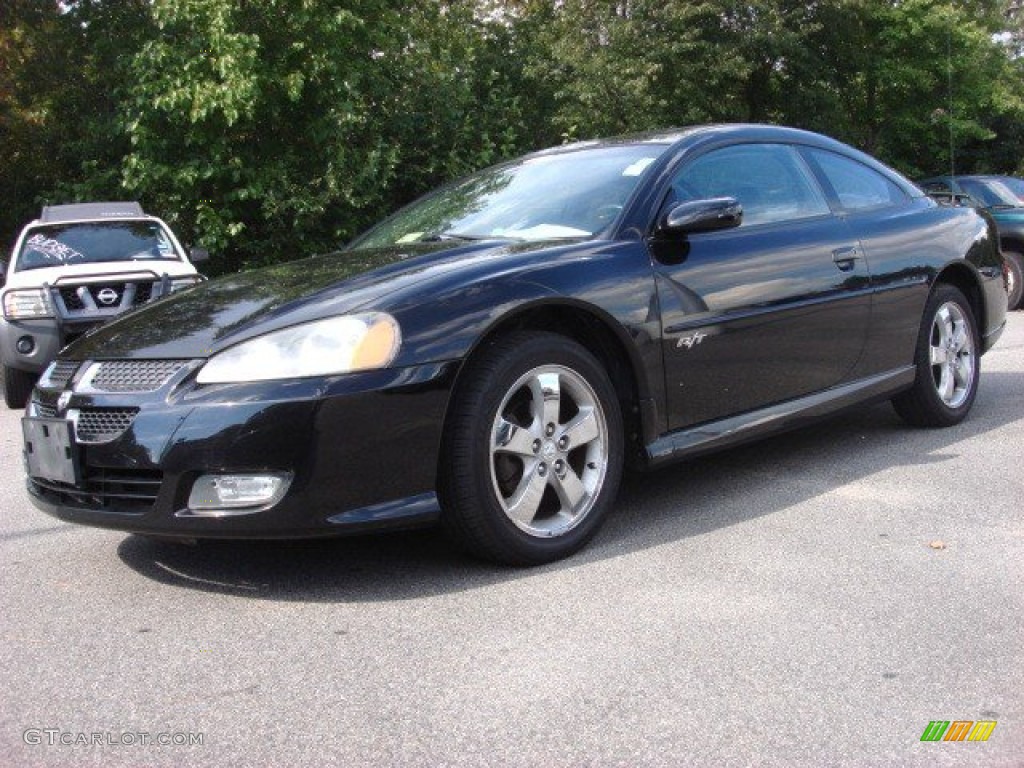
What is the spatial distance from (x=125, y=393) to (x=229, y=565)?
0.72 m

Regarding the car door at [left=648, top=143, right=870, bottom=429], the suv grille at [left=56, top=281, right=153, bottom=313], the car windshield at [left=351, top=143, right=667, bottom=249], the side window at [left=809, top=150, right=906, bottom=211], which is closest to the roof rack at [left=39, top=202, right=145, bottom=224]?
the suv grille at [left=56, top=281, right=153, bottom=313]

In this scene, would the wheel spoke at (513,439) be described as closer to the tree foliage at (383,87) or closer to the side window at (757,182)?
the side window at (757,182)

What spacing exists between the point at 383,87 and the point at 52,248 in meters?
7.52

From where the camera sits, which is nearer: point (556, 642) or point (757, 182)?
point (556, 642)

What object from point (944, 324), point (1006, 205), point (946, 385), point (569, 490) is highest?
point (569, 490)

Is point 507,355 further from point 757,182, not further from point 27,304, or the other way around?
point 27,304

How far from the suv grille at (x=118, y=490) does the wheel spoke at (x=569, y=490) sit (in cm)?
127

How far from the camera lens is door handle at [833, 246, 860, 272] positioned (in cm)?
485

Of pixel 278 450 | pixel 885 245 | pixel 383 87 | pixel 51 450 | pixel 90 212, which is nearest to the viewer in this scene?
pixel 278 450

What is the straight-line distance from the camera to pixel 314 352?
3.32 metres

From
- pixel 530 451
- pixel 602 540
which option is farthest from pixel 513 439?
pixel 602 540

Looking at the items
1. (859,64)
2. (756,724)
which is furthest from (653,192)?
(859,64)

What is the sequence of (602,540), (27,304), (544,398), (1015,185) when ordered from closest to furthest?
(544,398), (602,540), (27,304), (1015,185)

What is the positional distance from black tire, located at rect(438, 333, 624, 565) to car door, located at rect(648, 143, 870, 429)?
39 centimetres
